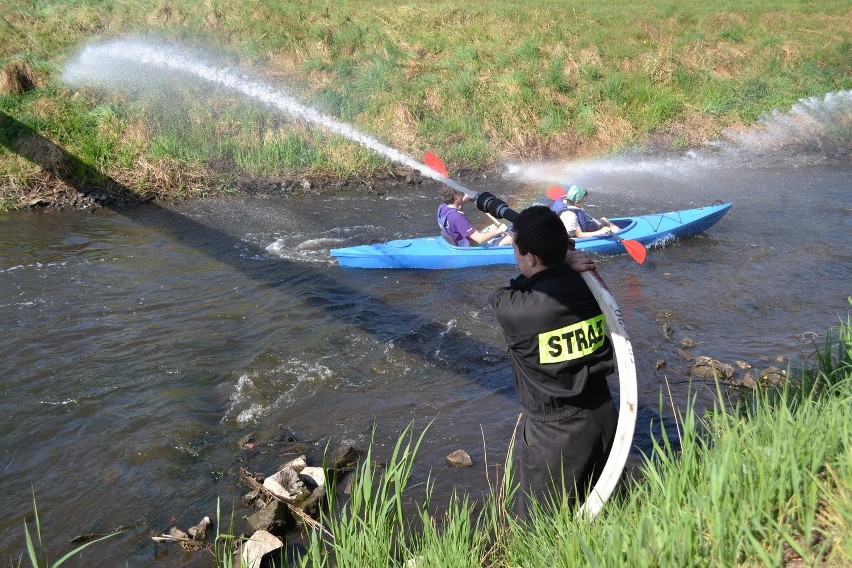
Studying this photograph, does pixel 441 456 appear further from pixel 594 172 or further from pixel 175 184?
pixel 594 172

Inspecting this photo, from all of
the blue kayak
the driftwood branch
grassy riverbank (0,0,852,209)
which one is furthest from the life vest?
the driftwood branch

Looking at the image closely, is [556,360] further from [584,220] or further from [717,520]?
[584,220]

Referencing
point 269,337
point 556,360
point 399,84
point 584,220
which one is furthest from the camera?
point 399,84

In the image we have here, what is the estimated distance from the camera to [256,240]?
439 inches

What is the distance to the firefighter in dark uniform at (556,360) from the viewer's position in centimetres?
327

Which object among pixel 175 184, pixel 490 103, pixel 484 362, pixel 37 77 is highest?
pixel 37 77

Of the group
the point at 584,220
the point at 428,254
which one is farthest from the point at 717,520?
the point at 584,220

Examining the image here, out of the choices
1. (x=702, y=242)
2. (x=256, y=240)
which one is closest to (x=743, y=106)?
(x=702, y=242)

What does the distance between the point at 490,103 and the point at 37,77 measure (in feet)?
32.8

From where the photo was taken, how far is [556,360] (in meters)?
3.27

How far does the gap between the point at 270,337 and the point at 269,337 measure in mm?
11

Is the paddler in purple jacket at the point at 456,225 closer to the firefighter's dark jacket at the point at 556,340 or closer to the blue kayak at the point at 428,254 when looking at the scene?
the blue kayak at the point at 428,254

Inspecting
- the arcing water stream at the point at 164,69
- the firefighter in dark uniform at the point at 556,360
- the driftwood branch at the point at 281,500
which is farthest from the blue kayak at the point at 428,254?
the firefighter in dark uniform at the point at 556,360

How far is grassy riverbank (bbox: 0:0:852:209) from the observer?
44.4 ft
